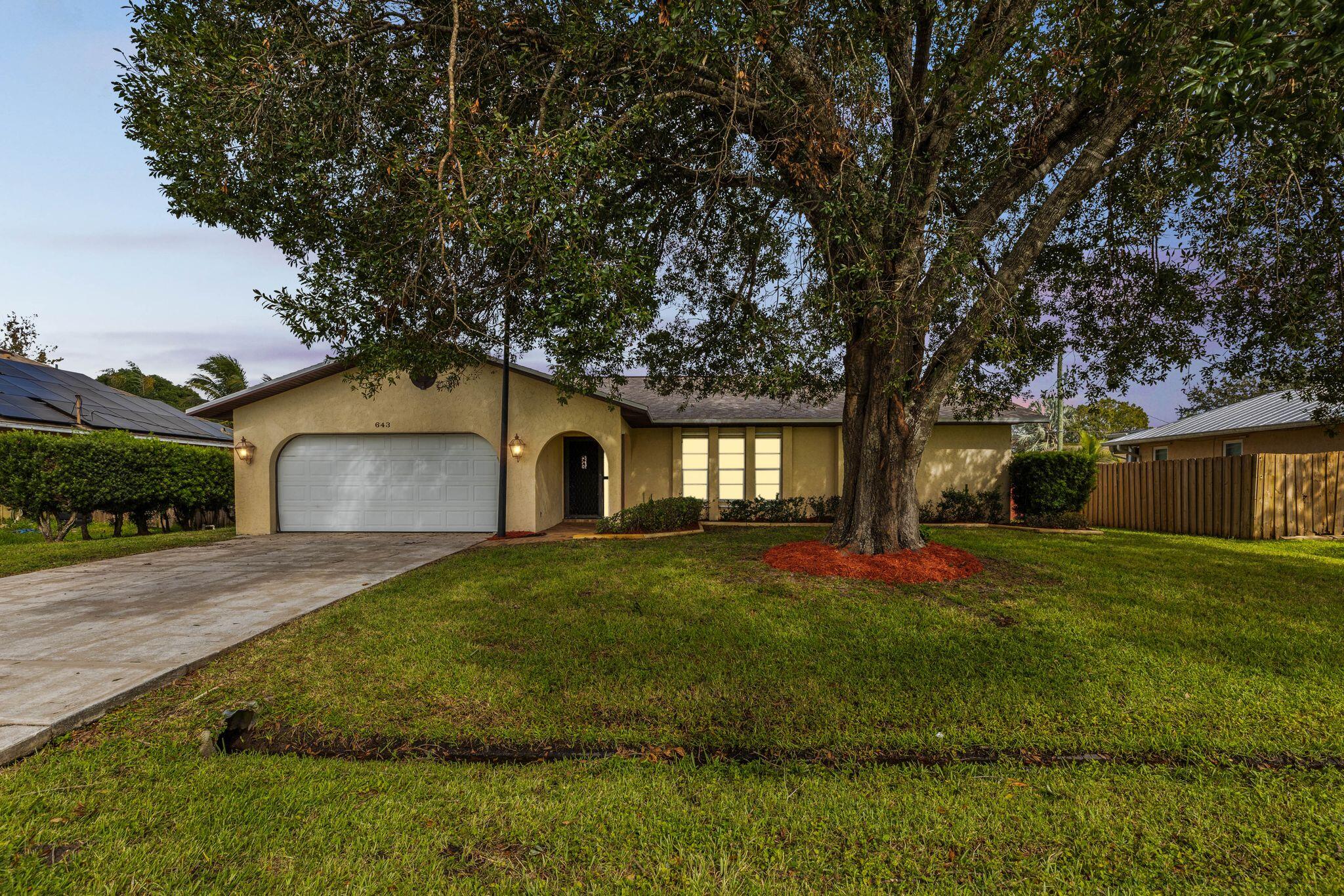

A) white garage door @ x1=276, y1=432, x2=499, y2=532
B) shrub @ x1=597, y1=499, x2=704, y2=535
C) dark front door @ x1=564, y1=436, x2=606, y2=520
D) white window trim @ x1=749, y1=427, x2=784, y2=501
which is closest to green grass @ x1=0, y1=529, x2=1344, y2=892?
shrub @ x1=597, y1=499, x2=704, y2=535

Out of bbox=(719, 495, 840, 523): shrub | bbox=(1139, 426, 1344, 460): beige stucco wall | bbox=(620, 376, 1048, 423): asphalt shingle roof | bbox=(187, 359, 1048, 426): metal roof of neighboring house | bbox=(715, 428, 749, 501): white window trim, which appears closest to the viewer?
bbox=(187, 359, 1048, 426): metal roof of neighboring house

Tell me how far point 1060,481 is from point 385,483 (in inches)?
601

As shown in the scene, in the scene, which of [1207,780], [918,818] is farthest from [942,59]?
[918,818]

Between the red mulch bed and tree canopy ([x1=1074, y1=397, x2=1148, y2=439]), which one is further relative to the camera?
tree canopy ([x1=1074, y1=397, x2=1148, y2=439])

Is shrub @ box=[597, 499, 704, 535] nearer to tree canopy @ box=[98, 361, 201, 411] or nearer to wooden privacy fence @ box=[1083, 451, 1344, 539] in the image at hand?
wooden privacy fence @ box=[1083, 451, 1344, 539]

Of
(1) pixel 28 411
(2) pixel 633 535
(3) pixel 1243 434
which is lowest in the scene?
(2) pixel 633 535

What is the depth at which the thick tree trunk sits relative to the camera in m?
7.45

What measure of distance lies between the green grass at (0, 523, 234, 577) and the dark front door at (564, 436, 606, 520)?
748 centimetres

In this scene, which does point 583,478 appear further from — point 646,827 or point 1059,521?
point 646,827

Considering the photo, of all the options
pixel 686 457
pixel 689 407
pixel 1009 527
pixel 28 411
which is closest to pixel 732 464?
pixel 686 457

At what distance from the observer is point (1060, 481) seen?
1282 centimetres

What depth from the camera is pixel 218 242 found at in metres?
7.77

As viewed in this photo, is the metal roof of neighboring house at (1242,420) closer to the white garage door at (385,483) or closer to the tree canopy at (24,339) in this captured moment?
the white garage door at (385,483)

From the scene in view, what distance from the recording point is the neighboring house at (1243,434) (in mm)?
14039
